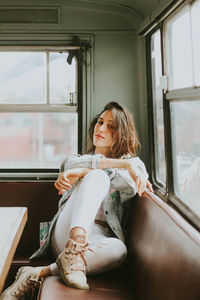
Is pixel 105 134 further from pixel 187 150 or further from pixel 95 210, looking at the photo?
pixel 95 210

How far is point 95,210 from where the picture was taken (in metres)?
1.58

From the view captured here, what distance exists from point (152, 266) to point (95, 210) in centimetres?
44

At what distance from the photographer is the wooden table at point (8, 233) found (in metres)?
1.11

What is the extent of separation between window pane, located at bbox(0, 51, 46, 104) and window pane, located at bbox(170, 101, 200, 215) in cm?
138

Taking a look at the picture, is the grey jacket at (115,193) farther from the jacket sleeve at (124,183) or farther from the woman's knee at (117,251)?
the woman's knee at (117,251)

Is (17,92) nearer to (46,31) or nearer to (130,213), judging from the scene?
(46,31)

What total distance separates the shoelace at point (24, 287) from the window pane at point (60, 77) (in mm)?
1730

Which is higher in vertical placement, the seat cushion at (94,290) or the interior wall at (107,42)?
the interior wall at (107,42)

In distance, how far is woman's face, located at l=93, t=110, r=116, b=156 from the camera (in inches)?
88.4

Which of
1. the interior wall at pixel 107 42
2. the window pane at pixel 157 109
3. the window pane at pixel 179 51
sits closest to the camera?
the window pane at pixel 179 51

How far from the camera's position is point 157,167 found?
2.62 metres

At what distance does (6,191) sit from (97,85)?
134 cm

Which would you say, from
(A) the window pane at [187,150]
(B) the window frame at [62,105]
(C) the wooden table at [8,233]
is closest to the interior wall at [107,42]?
(B) the window frame at [62,105]

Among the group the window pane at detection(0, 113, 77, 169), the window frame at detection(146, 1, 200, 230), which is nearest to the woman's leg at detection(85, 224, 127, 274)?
the window frame at detection(146, 1, 200, 230)
